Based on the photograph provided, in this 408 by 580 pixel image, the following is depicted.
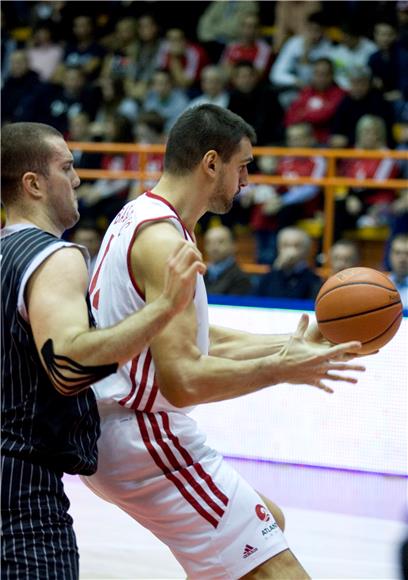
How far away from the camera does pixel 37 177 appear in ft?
10.3

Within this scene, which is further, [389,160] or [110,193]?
[110,193]

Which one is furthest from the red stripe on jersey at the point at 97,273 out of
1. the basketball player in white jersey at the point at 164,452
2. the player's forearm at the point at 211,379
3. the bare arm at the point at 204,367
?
the player's forearm at the point at 211,379

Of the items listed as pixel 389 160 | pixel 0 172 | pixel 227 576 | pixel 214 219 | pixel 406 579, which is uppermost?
pixel 0 172

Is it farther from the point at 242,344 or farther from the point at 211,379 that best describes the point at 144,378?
the point at 242,344

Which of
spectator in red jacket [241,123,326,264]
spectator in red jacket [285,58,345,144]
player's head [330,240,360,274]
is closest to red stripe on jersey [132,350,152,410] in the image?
player's head [330,240,360,274]

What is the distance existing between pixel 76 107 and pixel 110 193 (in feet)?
5.51

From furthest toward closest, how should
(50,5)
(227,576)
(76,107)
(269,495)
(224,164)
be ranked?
(50,5) < (76,107) < (269,495) < (224,164) < (227,576)

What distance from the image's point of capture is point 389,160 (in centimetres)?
947

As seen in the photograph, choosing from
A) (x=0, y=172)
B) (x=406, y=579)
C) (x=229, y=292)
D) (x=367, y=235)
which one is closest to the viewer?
(x=406, y=579)

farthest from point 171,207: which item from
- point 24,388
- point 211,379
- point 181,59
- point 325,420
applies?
point 181,59

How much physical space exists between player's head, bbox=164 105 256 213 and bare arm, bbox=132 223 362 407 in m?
0.45

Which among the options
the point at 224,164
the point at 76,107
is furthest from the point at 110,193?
the point at 224,164

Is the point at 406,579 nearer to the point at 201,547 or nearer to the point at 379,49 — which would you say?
the point at 201,547

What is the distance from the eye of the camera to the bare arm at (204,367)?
10.2ft
